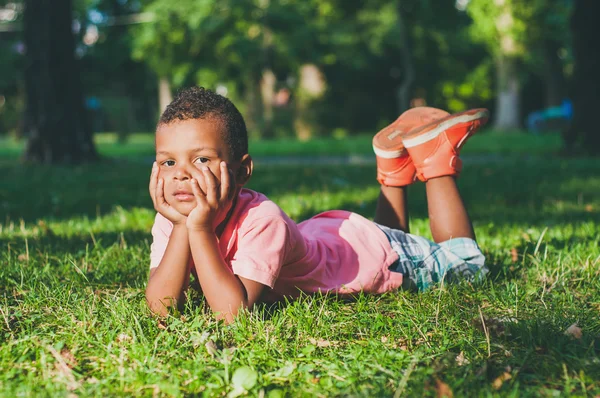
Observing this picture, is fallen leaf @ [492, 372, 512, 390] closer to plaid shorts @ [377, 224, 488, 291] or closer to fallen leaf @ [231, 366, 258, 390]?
fallen leaf @ [231, 366, 258, 390]

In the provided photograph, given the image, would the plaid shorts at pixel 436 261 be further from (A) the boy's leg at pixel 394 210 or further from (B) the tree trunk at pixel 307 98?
(B) the tree trunk at pixel 307 98

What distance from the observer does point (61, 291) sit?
278 cm

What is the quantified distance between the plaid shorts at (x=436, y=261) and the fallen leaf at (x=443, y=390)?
1.14 metres

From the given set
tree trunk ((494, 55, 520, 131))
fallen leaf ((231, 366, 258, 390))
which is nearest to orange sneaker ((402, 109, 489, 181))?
fallen leaf ((231, 366, 258, 390))

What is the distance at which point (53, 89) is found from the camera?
10.2 metres

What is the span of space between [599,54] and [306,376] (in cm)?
1057

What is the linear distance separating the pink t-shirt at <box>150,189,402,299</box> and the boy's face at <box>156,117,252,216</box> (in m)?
0.21

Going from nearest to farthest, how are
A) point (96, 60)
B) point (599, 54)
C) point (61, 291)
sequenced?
point (61, 291)
point (599, 54)
point (96, 60)

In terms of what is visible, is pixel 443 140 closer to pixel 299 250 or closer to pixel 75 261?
pixel 299 250

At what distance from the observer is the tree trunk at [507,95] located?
2820 cm

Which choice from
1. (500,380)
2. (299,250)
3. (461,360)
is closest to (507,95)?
(299,250)

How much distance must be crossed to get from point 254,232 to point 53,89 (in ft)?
28.4

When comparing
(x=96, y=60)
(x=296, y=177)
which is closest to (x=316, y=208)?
(x=296, y=177)

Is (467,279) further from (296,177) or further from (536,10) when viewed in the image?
(536,10)
